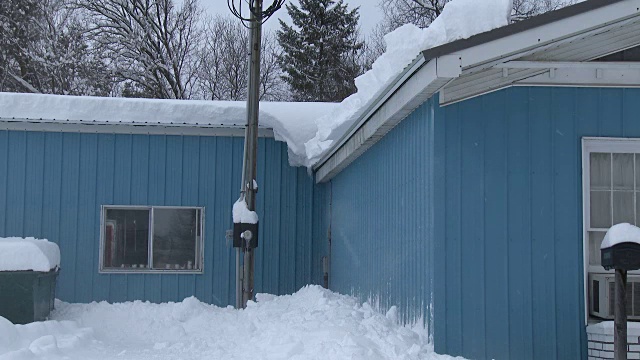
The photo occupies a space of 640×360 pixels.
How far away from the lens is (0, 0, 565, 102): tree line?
108 ft

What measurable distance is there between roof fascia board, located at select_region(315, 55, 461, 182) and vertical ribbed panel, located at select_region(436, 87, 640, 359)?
341mm

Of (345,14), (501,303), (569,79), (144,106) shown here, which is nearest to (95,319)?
(144,106)

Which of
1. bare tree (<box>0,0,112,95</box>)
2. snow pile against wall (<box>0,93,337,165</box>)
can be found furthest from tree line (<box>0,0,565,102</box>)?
snow pile against wall (<box>0,93,337,165</box>)

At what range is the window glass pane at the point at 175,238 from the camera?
13.2 meters

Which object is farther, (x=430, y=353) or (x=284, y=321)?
(x=284, y=321)

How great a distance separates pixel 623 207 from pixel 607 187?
249mm

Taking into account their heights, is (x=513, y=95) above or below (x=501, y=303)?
above

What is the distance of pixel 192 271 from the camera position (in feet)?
43.3

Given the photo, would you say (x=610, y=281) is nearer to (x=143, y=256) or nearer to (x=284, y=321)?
(x=284, y=321)

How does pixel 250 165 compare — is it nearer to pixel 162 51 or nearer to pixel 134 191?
pixel 134 191

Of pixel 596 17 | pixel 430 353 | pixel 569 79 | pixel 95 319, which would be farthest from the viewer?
pixel 95 319

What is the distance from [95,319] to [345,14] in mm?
27713

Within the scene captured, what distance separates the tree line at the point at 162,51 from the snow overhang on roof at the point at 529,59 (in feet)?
83.3

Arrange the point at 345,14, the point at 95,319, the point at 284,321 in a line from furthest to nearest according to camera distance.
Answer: the point at 345,14 → the point at 95,319 → the point at 284,321
